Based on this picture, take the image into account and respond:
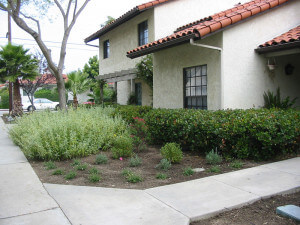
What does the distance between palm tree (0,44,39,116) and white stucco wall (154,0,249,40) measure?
978 centimetres

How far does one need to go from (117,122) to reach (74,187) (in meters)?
4.02

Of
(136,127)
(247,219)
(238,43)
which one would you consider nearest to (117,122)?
(136,127)

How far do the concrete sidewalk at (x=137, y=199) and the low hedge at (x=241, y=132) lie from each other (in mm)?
697

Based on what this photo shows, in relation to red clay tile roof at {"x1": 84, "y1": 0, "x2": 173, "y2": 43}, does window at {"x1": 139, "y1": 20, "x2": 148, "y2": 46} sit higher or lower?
lower

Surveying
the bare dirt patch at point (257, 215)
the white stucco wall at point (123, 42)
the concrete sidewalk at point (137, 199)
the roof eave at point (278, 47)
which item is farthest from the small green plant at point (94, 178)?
the white stucco wall at point (123, 42)

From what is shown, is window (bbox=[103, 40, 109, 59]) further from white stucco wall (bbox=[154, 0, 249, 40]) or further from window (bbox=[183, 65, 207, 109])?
window (bbox=[183, 65, 207, 109])

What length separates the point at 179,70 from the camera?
33.8 feet

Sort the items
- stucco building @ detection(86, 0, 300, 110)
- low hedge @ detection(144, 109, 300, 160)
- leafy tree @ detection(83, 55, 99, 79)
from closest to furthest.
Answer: low hedge @ detection(144, 109, 300, 160) → stucco building @ detection(86, 0, 300, 110) → leafy tree @ detection(83, 55, 99, 79)

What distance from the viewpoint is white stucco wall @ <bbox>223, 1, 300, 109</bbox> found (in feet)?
27.6

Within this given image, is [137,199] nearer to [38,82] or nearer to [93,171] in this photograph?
[93,171]

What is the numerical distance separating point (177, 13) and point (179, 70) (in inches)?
168

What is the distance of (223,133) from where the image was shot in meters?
6.15

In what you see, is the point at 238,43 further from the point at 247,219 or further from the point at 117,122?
the point at 247,219

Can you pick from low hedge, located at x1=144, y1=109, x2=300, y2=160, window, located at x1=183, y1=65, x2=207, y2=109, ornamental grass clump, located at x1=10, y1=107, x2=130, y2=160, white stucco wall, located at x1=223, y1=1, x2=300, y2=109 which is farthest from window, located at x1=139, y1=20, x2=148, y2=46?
low hedge, located at x1=144, y1=109, x2=300, y2=160
